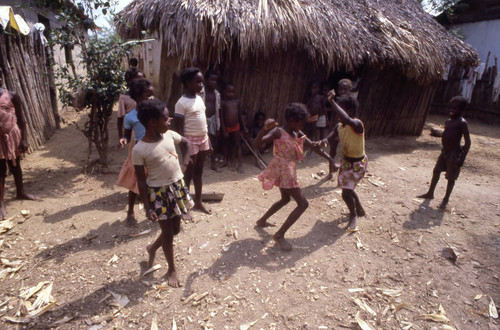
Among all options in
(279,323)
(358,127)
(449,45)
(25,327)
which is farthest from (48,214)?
(449,45)

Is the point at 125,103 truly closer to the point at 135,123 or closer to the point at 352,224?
the point at 135,123

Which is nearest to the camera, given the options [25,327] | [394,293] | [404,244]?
[25,327]

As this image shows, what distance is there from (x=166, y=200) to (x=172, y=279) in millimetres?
720

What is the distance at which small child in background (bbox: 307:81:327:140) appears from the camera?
606 centimetres

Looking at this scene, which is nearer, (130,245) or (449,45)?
(130,245)

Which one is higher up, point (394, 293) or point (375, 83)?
point (375, 83)

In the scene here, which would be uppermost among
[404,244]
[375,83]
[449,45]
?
[449,45]

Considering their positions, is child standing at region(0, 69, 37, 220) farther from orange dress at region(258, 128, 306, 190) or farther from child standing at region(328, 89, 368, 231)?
child standing at region(328, 89, 368, 231)

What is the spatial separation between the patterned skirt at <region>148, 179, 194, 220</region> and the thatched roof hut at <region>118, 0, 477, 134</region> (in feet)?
10.3

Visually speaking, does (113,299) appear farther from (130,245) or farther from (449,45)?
(449,45)

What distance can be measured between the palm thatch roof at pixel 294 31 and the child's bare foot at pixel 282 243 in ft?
10.3

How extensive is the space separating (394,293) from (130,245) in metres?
2.48

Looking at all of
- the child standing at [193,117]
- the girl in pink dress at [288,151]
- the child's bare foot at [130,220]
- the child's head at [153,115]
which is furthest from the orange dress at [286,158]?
the child's bare foot at [130,220]

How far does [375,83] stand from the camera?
300 inches
